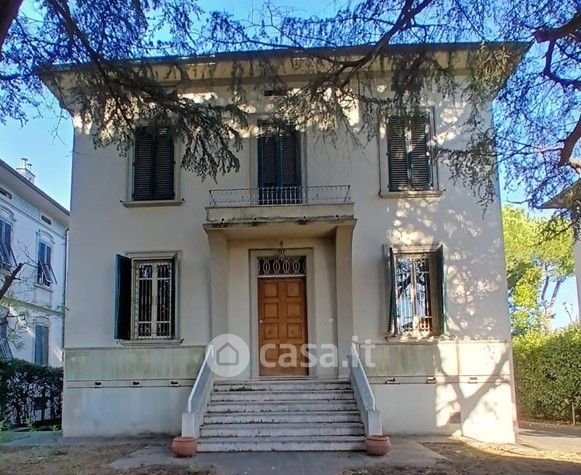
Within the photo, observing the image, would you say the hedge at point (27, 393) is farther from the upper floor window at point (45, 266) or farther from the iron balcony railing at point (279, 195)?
the iron balcony railing at point (279, 195)

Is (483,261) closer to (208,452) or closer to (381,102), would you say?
(381,102)

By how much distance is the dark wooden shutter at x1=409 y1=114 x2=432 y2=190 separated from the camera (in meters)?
13.1

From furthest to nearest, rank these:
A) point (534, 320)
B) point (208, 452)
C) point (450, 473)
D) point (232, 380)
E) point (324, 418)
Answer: point (534, 320)
point (232, 380)
point (324, 418)
point (208, 452)
point (450, 473)

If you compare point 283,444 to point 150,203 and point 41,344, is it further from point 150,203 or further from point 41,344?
point 41,344

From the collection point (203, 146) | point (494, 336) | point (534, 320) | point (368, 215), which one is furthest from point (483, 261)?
point (534, 320)

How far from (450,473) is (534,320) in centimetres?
2381

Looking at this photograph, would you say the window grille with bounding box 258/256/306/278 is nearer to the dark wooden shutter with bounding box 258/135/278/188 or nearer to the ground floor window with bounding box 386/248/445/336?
the dark wooden shutter with bounding box 258/135/278/188

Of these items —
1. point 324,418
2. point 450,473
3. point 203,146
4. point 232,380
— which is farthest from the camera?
point 232,380

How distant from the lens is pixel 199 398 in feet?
36.4

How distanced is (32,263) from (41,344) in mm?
3013

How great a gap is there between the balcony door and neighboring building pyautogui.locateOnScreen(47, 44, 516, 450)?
3 centimetres

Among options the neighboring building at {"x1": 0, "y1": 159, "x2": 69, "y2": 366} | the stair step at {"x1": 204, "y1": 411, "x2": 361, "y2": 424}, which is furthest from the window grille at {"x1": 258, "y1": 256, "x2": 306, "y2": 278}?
the neighboring building at {"x1": 0, "y1": 159, "x2": 69, "y2": 366}

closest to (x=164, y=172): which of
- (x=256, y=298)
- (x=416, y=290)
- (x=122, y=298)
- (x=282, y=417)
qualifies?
(x=122, y=298)

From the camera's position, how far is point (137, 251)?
1312cm
